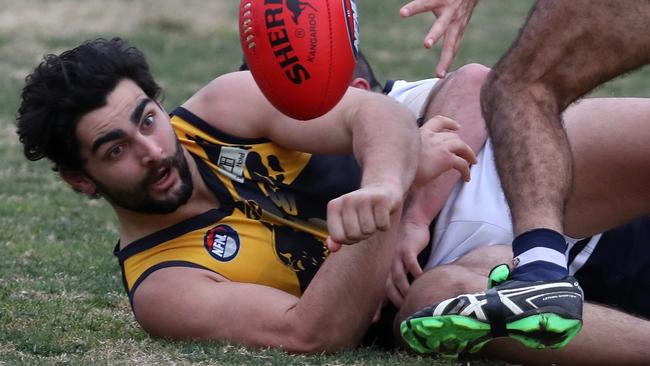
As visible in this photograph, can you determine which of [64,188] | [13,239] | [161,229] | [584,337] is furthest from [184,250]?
[64,188]

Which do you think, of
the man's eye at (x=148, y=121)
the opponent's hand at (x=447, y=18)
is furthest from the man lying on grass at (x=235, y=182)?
the opponent's hand at (x=447, y=18)

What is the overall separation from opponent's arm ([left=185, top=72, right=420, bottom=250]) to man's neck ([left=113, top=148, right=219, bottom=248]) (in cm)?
21

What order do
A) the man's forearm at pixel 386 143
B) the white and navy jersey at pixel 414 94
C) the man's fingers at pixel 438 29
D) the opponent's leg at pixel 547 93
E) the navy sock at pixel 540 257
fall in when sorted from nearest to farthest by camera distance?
1. the navy sock at pixel 540 257
2. the opponent's leg at pixel 547 93
3. the man's forearm at pixel 386 143
4. the man's fingers at pixel 438 29
5. the white and navy jersey at pixel 414 94

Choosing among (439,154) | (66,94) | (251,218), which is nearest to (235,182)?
(251,218)

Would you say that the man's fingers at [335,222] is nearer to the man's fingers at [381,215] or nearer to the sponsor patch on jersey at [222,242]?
the man's fingers at [381,215]

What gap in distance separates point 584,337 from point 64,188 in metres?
4.01

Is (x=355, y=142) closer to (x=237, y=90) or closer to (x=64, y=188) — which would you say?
(x=237, y=90)

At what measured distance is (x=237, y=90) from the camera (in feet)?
13.8

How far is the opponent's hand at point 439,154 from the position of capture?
3.79 meters

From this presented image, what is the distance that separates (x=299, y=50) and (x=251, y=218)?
72 centimetres

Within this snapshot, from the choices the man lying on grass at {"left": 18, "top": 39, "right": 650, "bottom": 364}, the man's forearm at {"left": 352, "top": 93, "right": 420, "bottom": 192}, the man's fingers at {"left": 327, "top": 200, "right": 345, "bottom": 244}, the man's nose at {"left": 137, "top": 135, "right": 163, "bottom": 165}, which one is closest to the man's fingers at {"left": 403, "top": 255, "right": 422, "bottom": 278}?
the man lying on grass at {"left": 18, "top": 39, "right": 650, "bottom": 364}

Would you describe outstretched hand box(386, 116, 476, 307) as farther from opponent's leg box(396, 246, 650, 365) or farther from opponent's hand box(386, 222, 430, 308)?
opponent's leg box(396, 246, 650, 365)

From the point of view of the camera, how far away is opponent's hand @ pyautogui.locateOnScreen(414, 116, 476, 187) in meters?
3.79

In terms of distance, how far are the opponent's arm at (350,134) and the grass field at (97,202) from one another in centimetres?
58
